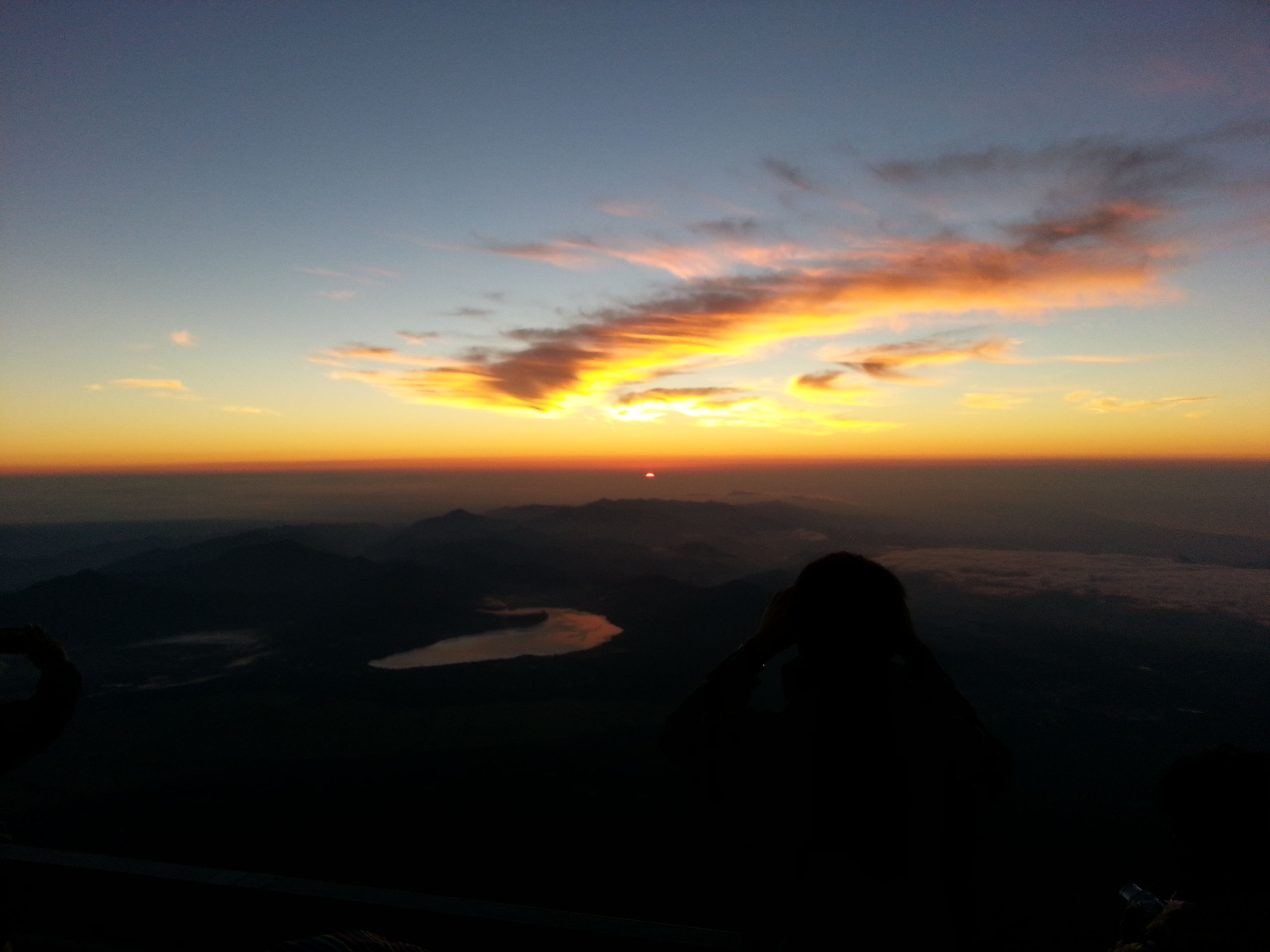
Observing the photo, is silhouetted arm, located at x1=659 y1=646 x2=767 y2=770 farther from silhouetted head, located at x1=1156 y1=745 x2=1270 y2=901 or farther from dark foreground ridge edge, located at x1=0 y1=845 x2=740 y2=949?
dark foreground ridge edge, located at x1=0 y1=845 x2=740 y2=949

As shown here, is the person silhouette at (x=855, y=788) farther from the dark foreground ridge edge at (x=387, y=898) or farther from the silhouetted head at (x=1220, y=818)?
the dark foreground ridge edge at (x=387, y=898)

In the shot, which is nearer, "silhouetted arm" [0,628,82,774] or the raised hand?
the raised hand

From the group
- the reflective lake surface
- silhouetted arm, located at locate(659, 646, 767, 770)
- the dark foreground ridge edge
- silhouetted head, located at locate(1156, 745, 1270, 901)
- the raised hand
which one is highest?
the raised hand

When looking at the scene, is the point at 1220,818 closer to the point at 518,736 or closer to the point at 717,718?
the point at 717,718

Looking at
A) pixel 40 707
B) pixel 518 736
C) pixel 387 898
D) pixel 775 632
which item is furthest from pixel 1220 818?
pixel 518 736

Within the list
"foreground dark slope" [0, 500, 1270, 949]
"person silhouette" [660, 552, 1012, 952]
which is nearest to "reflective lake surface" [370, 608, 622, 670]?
"foreground dark slope" [0, 500, 1270, 949]

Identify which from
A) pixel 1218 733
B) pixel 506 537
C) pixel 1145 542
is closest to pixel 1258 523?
pixel 1145 542
